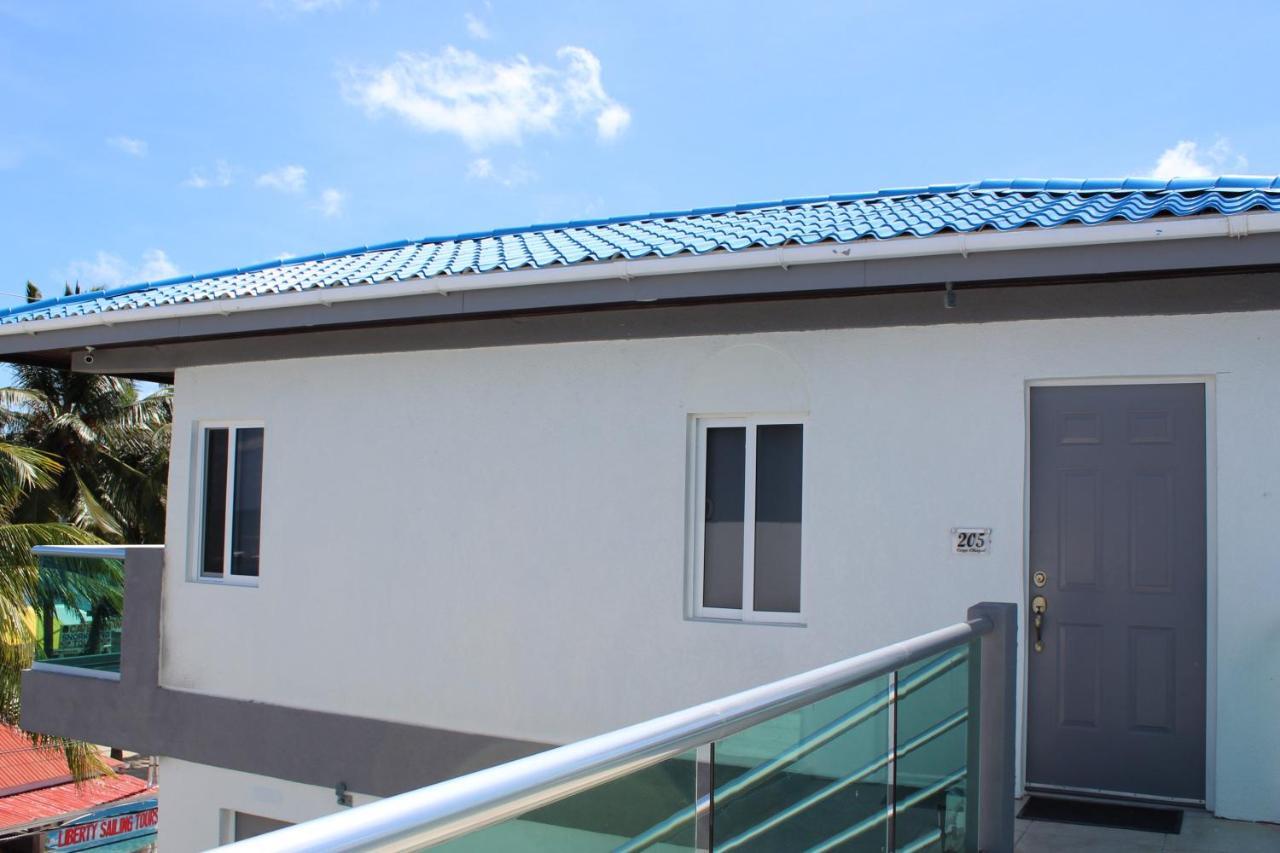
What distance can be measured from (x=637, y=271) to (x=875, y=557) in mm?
2227

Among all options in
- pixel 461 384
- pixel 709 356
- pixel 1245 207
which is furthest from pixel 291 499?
pixel 1245 207

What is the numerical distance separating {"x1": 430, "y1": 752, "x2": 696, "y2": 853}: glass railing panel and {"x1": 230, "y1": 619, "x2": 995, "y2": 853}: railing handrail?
0.09 feet

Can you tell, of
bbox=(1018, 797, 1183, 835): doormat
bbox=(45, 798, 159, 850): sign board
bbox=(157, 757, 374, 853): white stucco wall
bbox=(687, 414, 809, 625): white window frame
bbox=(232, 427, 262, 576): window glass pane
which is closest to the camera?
bbox=(1018, 797, 1183, 835): doormat

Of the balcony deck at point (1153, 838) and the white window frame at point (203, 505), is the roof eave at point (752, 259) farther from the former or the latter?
the balcony deck at point (1153, 838)

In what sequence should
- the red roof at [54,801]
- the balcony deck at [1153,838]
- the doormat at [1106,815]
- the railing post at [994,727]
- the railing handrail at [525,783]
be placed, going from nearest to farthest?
the railing handrail at [525,783], the railing post at [994,727], the balcony deck at [1153,838], the doormat at [1106,815], the red roof at [54,801]

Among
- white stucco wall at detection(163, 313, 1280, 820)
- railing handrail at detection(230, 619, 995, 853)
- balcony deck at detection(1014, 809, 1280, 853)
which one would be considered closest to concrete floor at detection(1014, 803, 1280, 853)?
balcony deck at detection(1014, 809, 1280, 853)

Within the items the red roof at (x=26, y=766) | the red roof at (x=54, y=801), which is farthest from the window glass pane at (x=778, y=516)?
the red roof at (x=26, y=766)

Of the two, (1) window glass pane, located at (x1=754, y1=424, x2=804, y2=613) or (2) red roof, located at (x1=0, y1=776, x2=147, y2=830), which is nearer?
(1) window glass pane, located at (x1=754, y1=424, x2=804, y2=613)

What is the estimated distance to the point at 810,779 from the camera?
3146mm

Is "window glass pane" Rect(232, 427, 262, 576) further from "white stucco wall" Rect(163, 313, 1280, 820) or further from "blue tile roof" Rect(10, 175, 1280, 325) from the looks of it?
"blue tile roof" Rect(10, 175, 1280, 325)

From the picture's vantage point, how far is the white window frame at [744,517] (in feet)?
24.6

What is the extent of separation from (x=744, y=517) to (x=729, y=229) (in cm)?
200

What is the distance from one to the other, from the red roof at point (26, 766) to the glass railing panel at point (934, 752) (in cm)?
2344

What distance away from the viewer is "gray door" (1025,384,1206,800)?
6.41m
